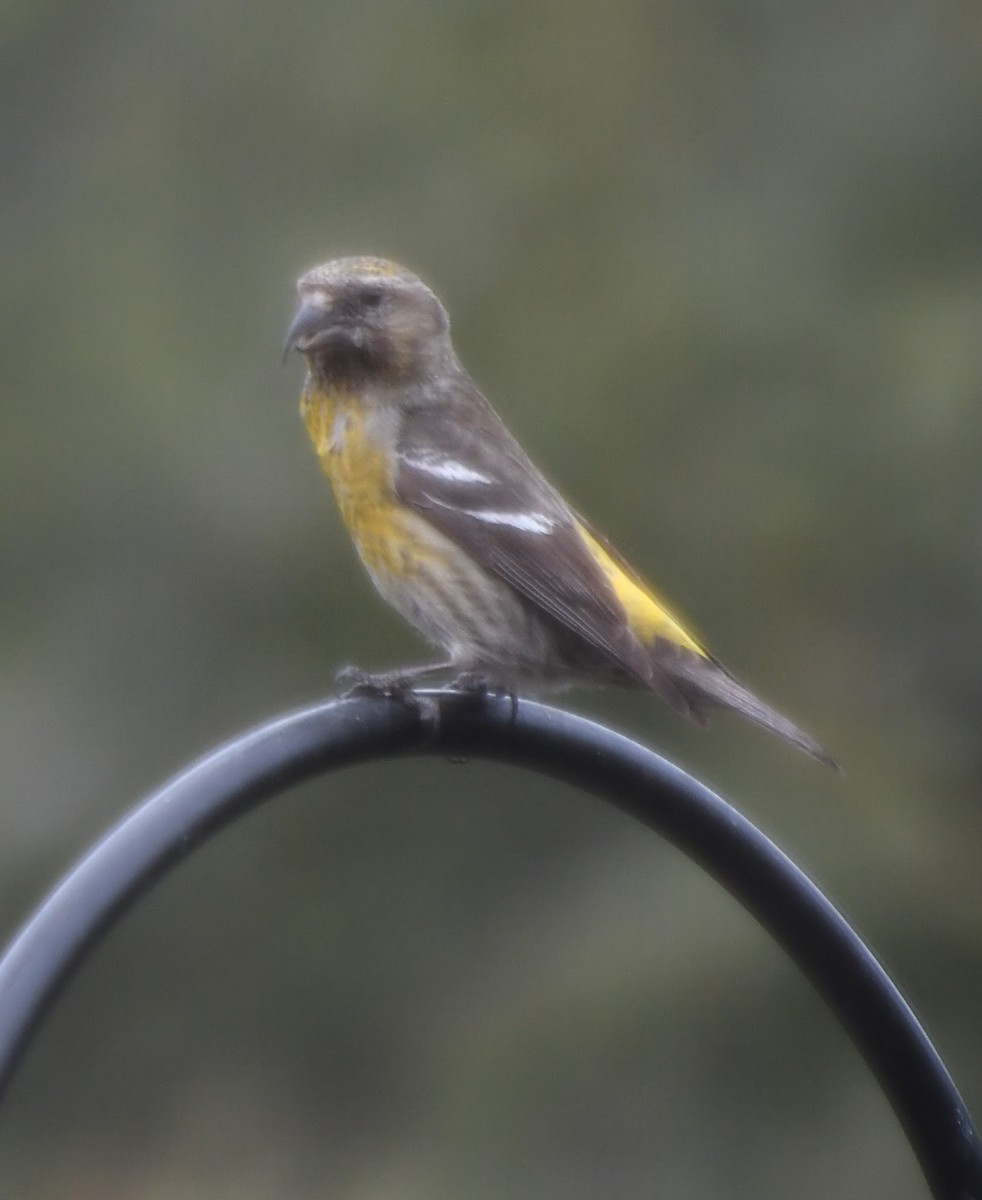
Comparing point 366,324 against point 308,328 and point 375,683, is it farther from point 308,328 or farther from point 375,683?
point 375,683

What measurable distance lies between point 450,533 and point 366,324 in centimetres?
50

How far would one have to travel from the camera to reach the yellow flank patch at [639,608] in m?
4.45

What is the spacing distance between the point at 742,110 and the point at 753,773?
275 cm

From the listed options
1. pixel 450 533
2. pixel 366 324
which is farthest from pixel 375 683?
pixel 366 324

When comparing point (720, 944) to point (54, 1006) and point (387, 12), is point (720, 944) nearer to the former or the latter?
point (387, 12)

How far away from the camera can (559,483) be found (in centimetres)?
727

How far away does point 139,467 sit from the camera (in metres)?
7.67

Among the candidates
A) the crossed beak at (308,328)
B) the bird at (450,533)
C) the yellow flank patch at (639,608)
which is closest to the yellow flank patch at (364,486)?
the bird at (450,533)

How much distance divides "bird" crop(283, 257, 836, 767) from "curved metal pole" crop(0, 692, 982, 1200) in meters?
0.95

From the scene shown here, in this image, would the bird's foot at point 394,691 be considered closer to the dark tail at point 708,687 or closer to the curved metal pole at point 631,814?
the curved metal pole at point 631,814

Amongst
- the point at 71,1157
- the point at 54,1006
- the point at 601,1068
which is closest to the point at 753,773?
the point at 601,1068

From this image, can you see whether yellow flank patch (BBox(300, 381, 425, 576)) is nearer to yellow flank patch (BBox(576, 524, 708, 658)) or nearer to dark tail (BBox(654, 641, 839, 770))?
yellow flank patch (BBox(576, 524, 708, 658))

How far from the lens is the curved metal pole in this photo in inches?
103

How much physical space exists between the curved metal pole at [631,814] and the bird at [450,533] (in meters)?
0.95
